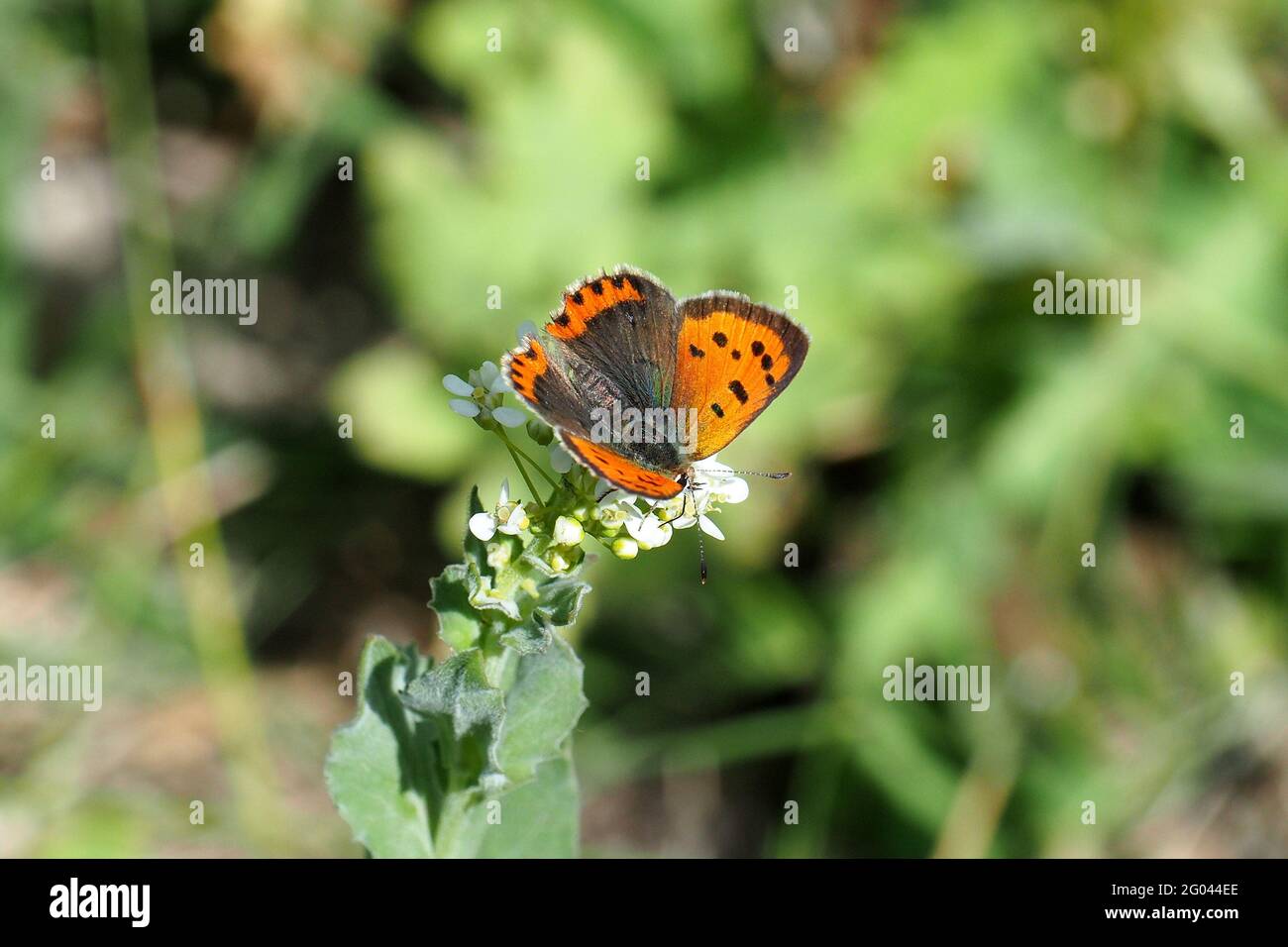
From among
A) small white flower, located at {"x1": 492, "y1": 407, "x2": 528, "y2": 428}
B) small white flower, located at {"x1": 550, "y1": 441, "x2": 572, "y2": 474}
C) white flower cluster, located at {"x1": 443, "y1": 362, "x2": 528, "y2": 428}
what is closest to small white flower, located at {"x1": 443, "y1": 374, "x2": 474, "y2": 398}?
white flower cluster, located at {"x1": 443, "y1": 362, "x2": 528, "y2": 428}

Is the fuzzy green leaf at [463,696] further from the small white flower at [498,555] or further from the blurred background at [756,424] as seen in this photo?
the blurred background at [756,424]

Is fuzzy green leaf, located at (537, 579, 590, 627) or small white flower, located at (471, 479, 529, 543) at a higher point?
small white flower, located at (471, 479, 529, 543)

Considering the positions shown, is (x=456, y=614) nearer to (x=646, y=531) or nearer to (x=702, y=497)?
(x=646, y=531)

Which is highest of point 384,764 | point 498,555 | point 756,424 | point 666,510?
point 756,424

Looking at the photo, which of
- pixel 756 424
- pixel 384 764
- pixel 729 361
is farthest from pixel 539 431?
pixel 756 424

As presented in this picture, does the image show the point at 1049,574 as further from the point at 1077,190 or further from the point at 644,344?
the point at 644,344

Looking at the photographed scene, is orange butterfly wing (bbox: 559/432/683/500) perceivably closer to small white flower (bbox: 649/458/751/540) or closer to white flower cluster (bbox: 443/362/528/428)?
small white flower (bbox: 649/458/751/540)
